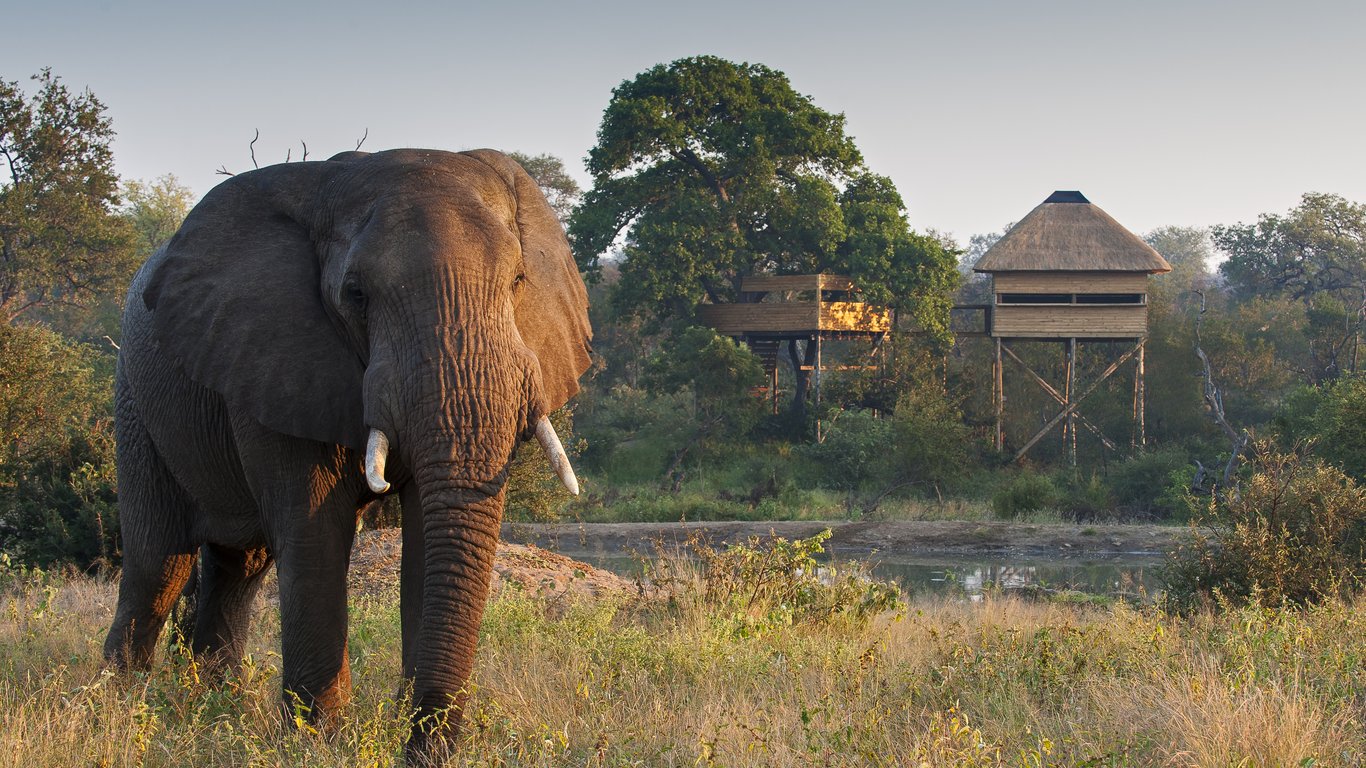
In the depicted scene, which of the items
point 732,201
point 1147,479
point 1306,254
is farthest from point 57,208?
point 1306,254

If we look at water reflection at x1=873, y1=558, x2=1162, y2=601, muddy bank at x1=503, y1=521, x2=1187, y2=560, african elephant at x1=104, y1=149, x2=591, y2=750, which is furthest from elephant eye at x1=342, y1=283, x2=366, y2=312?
muddy bank at x1=503, y1=521, x2=1187, y2=560

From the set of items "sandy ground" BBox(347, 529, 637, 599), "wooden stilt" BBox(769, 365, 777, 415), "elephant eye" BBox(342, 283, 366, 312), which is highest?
"elephant eye" BBox(342, 283, 366, 312)

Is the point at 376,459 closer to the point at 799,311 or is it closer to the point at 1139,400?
the point at 799,311

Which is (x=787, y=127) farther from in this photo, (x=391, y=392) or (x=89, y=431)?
(x=391, y=392)

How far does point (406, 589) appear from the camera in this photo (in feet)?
18.1

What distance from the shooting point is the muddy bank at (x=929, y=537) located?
23609 mm

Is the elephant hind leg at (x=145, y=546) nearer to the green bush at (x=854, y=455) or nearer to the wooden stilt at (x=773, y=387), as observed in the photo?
the green bush at (x=854, y=455)

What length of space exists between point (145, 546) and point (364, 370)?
2.04m

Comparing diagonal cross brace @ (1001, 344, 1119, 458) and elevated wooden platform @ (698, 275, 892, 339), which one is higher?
elevated wooden platform @ (698, 275, 892, 339)

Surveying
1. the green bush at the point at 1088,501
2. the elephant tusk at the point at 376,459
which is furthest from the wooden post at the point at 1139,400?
the elephant tusk at the point at 376,459

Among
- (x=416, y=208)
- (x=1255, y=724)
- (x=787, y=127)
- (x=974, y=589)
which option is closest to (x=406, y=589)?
(x=416, y=208)

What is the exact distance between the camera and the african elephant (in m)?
4.77

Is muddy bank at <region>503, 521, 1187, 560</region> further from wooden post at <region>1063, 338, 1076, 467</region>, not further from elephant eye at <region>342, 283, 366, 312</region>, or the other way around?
elephant eye at <region>342, 283, 366, 312</region>

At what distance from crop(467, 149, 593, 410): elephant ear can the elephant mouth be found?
29 centimetres
